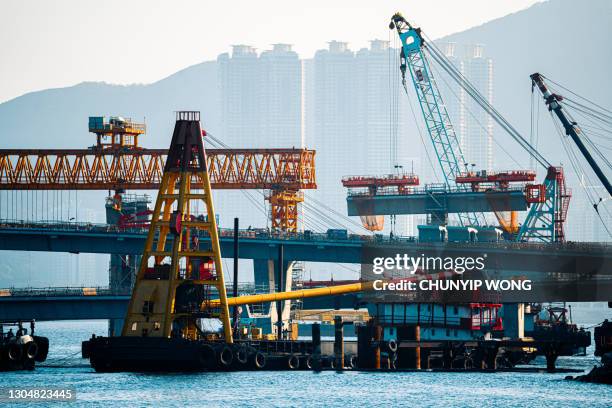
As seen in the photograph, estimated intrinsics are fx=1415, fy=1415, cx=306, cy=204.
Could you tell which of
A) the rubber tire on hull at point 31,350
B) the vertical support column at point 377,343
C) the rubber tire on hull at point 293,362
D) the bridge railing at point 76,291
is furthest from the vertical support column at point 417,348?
the bridge railing at point 76,291

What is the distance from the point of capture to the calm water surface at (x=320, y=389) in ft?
317

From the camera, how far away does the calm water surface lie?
317ft

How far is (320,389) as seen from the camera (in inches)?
4146

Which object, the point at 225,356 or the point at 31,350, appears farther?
the point at 31,350

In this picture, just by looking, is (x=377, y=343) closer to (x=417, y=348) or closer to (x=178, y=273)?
(x=417, y=348)

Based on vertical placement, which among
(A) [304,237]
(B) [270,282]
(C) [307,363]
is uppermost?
(A) [304,237]

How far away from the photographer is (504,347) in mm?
124688

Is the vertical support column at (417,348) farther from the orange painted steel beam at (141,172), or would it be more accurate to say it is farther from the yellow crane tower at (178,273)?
the orange painted steel beam at (141,172)

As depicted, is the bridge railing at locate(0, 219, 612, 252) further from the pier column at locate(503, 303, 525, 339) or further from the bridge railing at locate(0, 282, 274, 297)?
the pier column at locate(503, 303, 525, 339)

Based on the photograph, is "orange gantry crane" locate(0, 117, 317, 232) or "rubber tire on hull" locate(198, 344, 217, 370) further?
"orange gantry crane" locate(0, 117, 317, 232)

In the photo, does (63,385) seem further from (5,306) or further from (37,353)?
(5,306)

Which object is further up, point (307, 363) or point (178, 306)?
point (178, 306)

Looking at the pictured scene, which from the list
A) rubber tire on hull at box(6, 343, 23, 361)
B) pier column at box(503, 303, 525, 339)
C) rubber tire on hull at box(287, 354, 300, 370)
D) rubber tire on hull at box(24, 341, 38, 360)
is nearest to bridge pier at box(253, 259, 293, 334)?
pier column at box(503, 303, 525, 339)

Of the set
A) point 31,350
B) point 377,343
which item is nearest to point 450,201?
point 377,343
